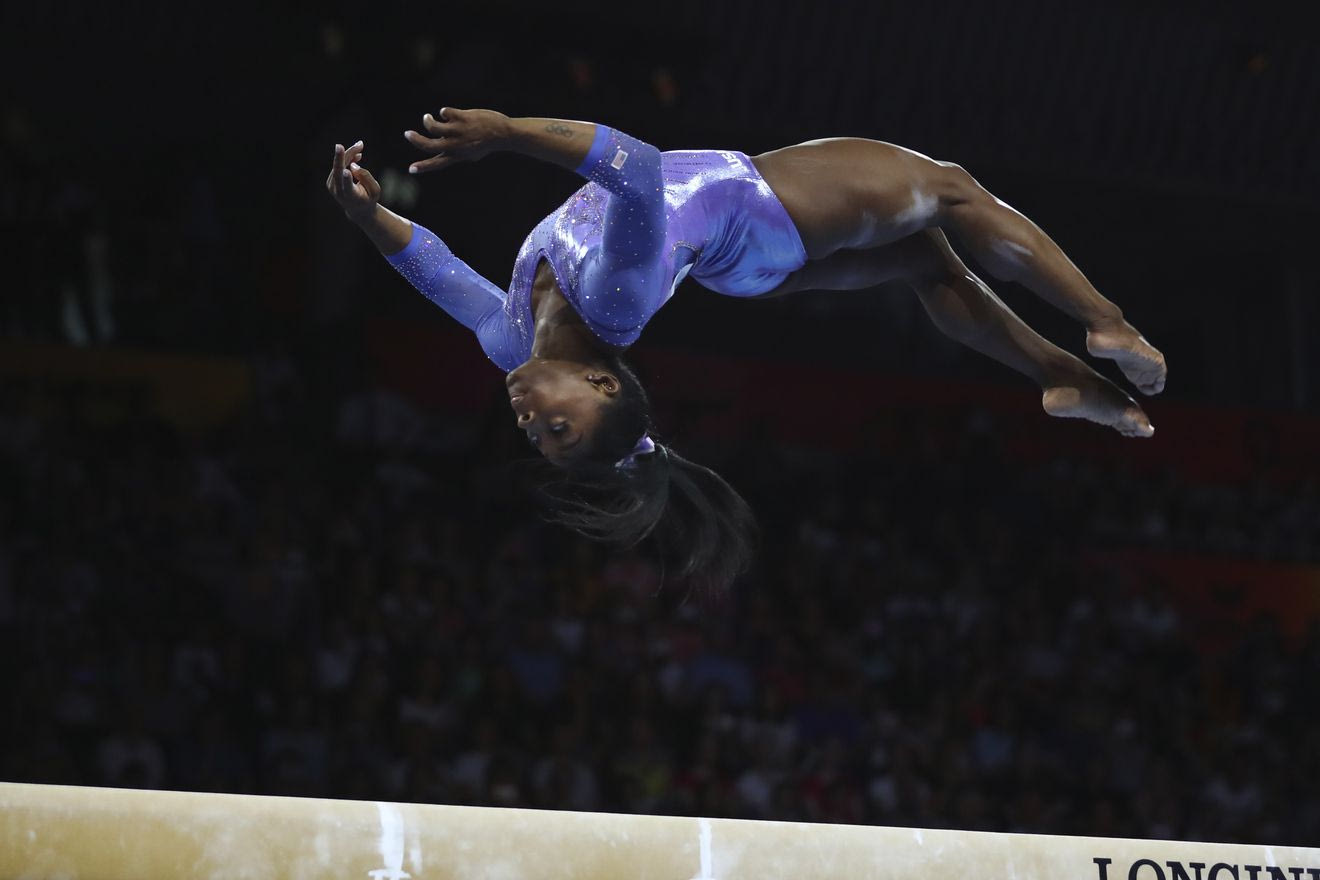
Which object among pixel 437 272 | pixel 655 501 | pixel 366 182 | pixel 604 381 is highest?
pixel 366 182

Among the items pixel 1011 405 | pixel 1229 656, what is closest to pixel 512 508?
pixel 1011 405

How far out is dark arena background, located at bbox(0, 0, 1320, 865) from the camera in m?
5.89

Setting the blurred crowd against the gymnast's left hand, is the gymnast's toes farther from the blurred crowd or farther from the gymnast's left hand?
the blurred crowd

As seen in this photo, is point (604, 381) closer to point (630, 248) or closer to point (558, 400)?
point (558, 400)

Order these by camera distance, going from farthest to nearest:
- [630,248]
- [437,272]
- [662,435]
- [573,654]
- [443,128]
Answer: [573,654] < [662,435] < [437,272] < [630,248] < [443,128]

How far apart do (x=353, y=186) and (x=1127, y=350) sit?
1.74 metres

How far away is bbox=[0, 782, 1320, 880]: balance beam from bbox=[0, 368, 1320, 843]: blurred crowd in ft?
9.63

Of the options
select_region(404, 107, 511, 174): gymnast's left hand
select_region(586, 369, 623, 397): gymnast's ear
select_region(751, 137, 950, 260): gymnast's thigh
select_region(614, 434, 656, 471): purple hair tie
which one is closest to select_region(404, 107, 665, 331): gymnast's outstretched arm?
select_region(404, 107, 511, 174): gymnast's left hand

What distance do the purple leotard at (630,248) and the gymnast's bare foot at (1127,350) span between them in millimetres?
686

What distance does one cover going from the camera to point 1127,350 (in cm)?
311

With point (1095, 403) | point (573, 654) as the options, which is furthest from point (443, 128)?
point (573, 654)

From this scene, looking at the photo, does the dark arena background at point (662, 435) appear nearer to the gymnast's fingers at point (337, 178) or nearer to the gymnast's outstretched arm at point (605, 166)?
the gymnast's fingers at point (337, 178)

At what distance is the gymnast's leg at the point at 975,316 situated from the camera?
3.43 m

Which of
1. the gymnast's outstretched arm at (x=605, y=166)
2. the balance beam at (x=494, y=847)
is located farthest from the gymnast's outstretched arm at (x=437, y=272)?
the balance beam at (x=494, y=847)
